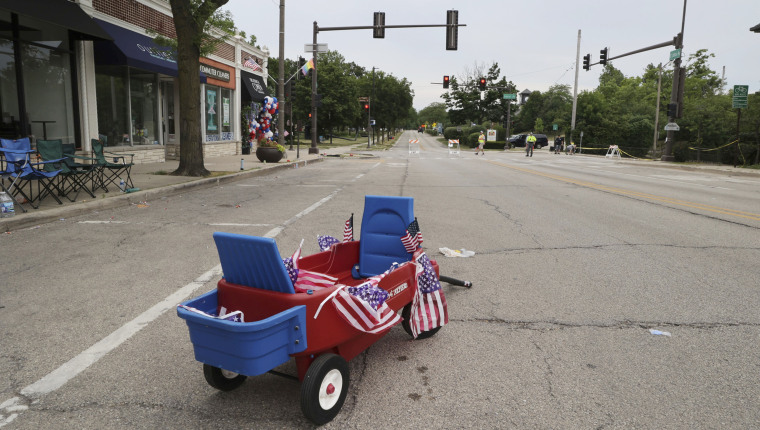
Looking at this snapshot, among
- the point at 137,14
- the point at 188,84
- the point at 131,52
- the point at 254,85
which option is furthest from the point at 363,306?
the point at 254,85

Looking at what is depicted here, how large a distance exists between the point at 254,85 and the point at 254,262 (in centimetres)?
2926

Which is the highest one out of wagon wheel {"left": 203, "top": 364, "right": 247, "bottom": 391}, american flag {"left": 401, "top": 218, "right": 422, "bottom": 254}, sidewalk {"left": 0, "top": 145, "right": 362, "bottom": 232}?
american flag {"left": 401, "top": 218, "right": 422, "bottom": 254}

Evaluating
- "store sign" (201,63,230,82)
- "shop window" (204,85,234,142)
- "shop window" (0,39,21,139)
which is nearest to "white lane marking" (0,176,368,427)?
"shop window" (0,39,21,139)

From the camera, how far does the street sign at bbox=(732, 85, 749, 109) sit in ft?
84.3

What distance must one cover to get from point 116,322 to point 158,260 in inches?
84.4

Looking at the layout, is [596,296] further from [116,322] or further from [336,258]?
[116,322]

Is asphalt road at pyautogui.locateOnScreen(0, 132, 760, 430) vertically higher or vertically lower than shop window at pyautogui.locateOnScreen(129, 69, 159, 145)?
lower

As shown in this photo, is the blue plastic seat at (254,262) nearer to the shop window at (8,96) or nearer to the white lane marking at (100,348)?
the white lane marking at (100,348)

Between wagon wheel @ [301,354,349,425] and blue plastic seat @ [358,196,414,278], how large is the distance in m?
1.55

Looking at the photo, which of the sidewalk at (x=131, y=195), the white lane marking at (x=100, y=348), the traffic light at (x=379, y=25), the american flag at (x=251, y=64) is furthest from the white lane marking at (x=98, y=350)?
the american flag at (x=251, y=64)

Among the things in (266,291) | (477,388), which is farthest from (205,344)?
(477,388)

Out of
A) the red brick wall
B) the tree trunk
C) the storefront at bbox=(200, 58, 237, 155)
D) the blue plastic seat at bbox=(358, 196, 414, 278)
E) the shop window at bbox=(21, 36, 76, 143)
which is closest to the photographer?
the blue plastic seat at bbox=(358, 196, 414, 278)

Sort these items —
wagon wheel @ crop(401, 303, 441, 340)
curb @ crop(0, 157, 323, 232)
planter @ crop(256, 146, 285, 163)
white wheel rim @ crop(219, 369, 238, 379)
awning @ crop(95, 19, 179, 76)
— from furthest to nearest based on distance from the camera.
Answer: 1. planter @ crop(256, 146, 285, 163)
2. awning @ crop(95, 19, 179, 76)
3. curb @ crop(0, 157, 323, 232)
4. wagon wheel @ crop(401, 303, 441, 340)
5. white wheel rim @ crop(219, 369, 238, 379)

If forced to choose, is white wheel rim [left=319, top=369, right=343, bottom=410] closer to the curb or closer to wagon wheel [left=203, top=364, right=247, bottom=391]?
wagon wheel [left=203, top=364, right=247, bottom=391]
